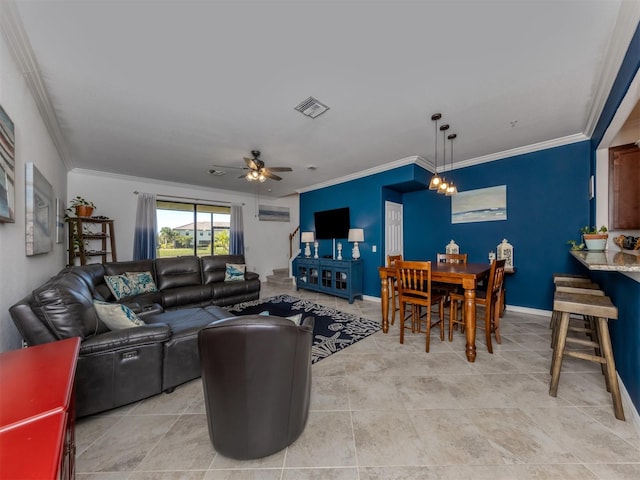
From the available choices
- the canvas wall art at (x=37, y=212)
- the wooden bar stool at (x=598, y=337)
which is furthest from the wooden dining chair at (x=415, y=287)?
the canvas wall art at (x=37, y=212)

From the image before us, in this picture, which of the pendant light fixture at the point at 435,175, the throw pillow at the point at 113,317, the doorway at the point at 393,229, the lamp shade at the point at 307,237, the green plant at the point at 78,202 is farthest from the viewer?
the lamp shade at the point at 307,237

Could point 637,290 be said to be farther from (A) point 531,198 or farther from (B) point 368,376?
(A) point 531,198

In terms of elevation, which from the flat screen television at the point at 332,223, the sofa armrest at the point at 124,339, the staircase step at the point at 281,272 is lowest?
the staircase step at the point at 281,272

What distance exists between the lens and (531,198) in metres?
3.70

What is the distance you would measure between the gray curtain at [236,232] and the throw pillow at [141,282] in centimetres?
248

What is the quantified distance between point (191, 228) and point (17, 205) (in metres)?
4.37

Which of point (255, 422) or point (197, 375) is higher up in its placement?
point (255, 422)

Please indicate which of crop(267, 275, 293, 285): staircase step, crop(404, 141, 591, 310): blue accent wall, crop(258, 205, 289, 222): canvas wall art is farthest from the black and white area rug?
crop(258, 205, 289, 222): canvas wall art

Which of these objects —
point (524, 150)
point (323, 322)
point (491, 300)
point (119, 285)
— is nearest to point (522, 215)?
point (524, 150)

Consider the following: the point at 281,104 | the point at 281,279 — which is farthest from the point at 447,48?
the point at 281,279

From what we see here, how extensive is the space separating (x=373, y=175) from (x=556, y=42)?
10.1 ft

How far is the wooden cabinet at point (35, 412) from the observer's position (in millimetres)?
552

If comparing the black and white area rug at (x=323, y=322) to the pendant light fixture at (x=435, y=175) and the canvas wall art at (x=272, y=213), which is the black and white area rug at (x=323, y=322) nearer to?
the pendant light fixture at (x=435, y=175)

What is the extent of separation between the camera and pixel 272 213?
24.0ft
